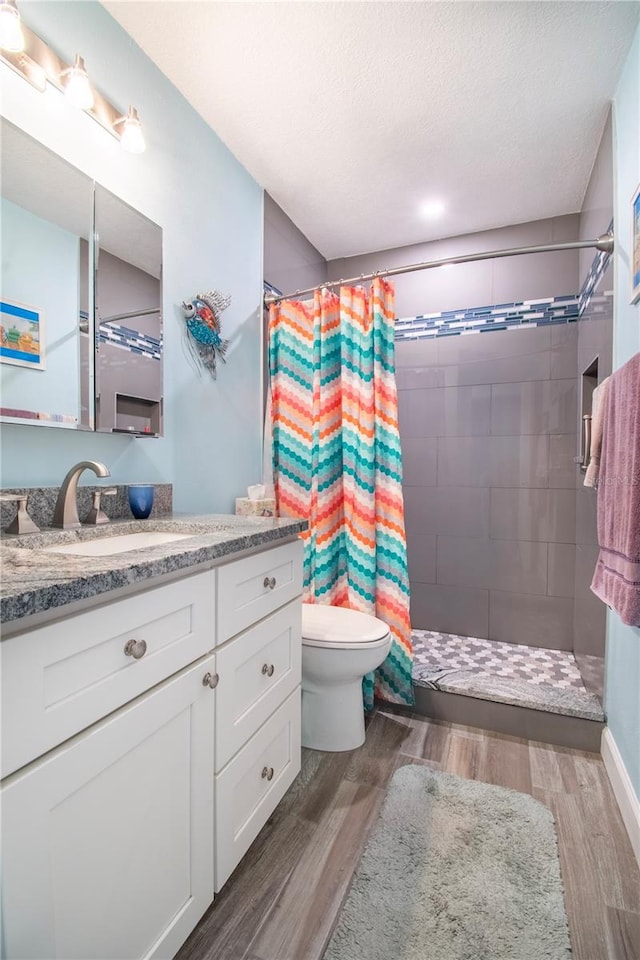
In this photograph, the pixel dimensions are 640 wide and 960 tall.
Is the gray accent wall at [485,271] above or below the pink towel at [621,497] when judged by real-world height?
above

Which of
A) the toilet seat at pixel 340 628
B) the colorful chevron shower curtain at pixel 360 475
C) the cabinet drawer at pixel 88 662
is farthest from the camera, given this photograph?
the colorful chevron shower curtain at pixel 360 475

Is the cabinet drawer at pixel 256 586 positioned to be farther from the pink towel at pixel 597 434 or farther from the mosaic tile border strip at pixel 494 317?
the mosaic tile border strip at pixel 494 317

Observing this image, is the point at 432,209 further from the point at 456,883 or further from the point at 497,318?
the point at 456,883

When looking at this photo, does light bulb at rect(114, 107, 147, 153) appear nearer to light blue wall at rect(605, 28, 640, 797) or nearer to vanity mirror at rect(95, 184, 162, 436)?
vanity mirror at rect(95, 184, 162, 436)

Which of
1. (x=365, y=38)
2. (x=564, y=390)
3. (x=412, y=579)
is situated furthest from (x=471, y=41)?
(x=412, y=579)

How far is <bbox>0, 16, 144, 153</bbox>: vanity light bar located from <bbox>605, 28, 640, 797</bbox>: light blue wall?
168cm

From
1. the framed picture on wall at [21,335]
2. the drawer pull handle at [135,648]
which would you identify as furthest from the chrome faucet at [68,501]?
the drawer pull handle at [135,648]

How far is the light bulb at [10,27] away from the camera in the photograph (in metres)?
1.10

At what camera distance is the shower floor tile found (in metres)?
1.89

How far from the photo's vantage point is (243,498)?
215cm

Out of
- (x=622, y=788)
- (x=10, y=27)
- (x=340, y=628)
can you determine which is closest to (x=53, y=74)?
(x=10, y=27)

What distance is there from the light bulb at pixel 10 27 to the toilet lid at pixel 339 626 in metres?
1.90

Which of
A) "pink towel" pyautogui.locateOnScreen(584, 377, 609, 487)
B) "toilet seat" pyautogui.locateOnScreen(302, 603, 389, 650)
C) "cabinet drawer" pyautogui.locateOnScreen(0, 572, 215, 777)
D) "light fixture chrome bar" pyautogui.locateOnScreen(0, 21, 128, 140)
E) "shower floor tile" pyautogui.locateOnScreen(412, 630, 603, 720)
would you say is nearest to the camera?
"cabinet drawer" pyautogui.locateOnScreen(0, 572, 215, 777)

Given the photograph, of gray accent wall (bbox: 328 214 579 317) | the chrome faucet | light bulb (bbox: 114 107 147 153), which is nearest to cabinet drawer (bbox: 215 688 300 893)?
the chrome faucet
